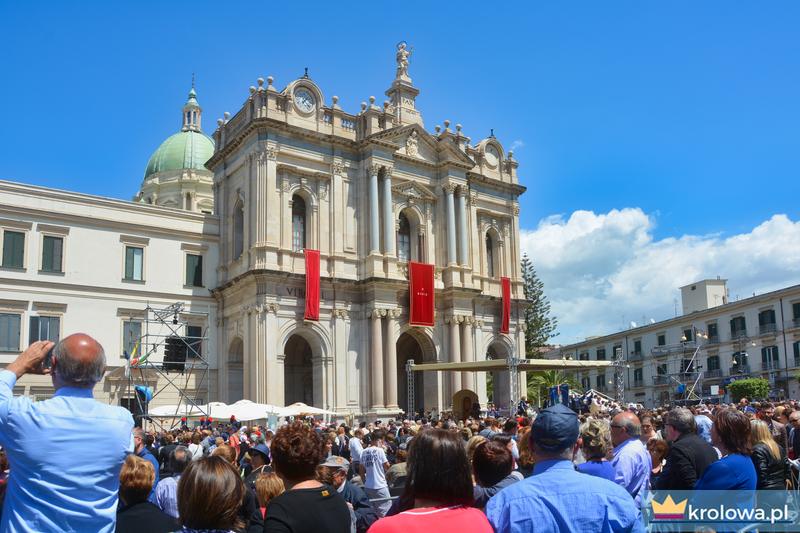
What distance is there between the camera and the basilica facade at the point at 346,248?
35312 mm

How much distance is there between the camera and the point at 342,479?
8.59m

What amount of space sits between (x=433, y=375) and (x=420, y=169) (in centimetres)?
1142

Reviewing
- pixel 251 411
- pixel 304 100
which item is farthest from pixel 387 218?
pixel 251 411

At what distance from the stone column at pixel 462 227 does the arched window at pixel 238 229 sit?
12.0 m

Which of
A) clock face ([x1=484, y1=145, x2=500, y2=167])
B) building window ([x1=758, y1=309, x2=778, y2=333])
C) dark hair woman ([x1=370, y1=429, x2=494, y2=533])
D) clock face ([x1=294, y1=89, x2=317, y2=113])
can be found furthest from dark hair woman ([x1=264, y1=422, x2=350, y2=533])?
building window ([x1=758, y1=309, x2=778, y2=333])

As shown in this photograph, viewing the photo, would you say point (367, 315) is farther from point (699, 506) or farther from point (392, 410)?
point (699, 506)

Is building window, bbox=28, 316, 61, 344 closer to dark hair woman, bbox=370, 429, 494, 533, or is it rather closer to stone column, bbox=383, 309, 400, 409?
stone column, bbox=383, 309, 400, 409

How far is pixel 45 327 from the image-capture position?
33.7 m

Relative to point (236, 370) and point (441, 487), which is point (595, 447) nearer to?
point (441, 487)

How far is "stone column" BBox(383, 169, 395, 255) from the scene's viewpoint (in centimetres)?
3844

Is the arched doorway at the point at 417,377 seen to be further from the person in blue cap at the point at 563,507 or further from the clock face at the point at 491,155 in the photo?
the person in blue cap at the point at 563,507

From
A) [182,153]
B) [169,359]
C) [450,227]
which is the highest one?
[182,153]

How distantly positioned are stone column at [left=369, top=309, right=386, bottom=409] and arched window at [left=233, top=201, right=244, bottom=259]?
25.9 ft

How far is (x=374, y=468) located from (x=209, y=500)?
293 inches
